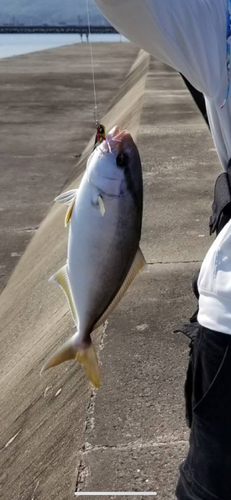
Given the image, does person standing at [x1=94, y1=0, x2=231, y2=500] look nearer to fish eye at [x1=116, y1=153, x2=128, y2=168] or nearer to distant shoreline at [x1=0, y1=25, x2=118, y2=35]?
fish eye at [x1=116, y1=153, x2=128, y2=168]

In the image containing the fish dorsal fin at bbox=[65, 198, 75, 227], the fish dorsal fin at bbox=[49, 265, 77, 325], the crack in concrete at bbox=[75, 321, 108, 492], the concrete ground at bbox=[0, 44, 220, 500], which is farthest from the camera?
the concrete ground at bbox=[0, 44, 220, 500]

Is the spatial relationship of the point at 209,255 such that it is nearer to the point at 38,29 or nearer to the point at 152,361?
the point at 152,361

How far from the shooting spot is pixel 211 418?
5.91 feet

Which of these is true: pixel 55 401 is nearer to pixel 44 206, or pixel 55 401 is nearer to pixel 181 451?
pixel 181 451

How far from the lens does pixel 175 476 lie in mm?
2572

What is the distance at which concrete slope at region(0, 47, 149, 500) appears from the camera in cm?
281

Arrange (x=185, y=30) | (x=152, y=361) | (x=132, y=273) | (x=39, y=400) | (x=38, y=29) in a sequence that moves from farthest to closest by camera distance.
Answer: (x=38, y=29) < (x=39, y=400) < (x=152, y=361) < (x=132, y=273) < (x=185, y=30)

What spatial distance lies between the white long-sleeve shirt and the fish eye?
275 millimetres

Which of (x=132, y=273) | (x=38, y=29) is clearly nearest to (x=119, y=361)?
(x=132, y=273)

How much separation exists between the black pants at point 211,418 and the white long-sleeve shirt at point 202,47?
0.06m

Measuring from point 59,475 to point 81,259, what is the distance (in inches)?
43.4

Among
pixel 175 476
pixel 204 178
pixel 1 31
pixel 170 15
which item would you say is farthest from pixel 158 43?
pixel 1 31

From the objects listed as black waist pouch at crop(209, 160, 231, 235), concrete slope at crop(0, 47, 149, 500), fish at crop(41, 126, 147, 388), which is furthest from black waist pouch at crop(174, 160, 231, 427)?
concrete slope at crop(0, 47, 149, 500)

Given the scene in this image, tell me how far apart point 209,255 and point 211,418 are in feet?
1.39
